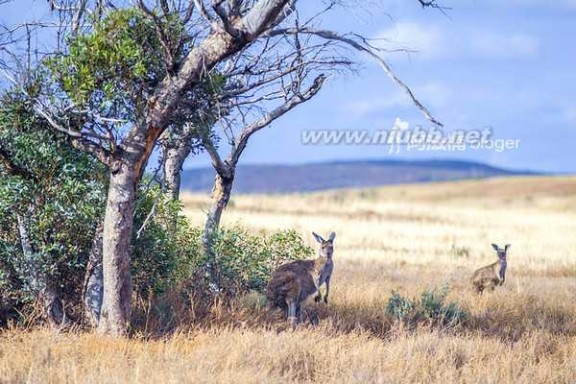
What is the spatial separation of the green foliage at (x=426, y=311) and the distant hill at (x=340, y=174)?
126875mm

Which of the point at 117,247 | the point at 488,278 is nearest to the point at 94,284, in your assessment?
the point at 117,247

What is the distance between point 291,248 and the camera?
17281 mm

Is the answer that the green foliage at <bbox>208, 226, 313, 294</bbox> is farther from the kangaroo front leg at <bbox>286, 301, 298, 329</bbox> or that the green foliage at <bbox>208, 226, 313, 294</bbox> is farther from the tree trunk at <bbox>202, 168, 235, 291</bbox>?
the kangaroo front leg at <bbox>286, 301, 298, 329</bbox>

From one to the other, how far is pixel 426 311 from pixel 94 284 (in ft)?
17.8

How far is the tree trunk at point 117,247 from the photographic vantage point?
39.4 ft

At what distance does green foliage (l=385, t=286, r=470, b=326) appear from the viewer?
15.2 m

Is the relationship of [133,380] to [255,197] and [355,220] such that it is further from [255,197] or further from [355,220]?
[255,197]

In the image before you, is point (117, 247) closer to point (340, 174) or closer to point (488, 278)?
point (488, 278)

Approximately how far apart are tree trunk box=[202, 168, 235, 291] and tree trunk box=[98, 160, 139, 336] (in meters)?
2.97

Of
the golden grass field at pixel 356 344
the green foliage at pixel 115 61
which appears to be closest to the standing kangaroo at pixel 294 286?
the golden grass field at pixel 356 344

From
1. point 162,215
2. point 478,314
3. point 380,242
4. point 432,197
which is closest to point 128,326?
point 162,215

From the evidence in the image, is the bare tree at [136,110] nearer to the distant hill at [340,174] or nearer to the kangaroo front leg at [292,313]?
the kangaroo front leg at [292,313]

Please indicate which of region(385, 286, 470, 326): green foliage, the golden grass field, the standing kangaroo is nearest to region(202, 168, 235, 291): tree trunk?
the golden grass field

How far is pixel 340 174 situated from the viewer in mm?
161625
